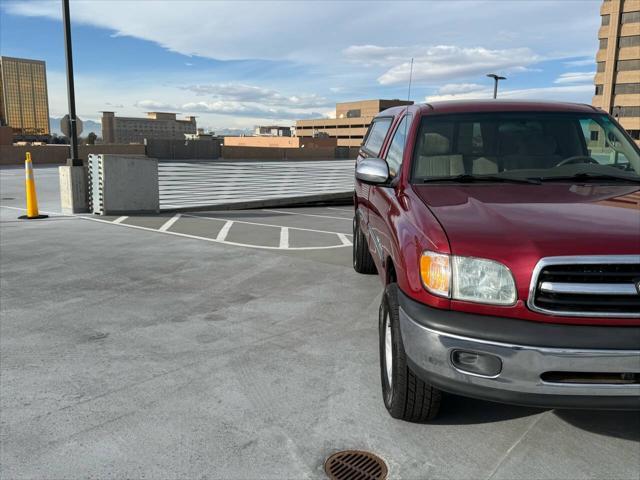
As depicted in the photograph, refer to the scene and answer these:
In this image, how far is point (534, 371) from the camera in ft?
7.63

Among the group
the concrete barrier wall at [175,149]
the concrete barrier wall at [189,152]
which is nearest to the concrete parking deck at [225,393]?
the concrete barrier wall at [175,149]

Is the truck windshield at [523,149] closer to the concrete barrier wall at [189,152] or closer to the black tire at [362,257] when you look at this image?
the black tire at [362,257]

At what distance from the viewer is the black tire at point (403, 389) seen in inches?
113

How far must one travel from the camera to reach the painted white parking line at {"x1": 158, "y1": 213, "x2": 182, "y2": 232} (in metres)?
9.65

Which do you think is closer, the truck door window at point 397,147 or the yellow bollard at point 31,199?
the truck door window at point 397,147

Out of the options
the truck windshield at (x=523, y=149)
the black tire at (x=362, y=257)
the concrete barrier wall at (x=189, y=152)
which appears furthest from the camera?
the concrete barrier wall at (x=189, y=152)

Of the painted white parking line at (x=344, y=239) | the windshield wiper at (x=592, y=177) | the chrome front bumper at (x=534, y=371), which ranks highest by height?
the windshield wiper at (x=592, y=177)

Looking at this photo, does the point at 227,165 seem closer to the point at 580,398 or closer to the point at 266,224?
the point at 266,224

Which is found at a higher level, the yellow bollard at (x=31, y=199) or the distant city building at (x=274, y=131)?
the distant city building at (x=274, y=131)

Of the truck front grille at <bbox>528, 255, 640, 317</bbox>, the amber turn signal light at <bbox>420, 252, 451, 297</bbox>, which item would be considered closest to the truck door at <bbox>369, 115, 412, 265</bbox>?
the amber turn signal light at <bbox>420, 252, 451, 297</bbox>

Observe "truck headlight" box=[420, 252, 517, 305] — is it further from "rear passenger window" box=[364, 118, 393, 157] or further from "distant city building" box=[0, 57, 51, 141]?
"distant city building" box=[0, 57, 51, 141]

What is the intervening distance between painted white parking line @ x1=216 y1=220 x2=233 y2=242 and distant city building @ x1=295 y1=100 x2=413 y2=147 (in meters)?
107

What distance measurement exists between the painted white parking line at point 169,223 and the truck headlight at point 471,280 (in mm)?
7811

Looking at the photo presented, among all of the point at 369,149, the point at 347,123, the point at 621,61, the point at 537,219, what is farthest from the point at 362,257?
the point at 347,123
